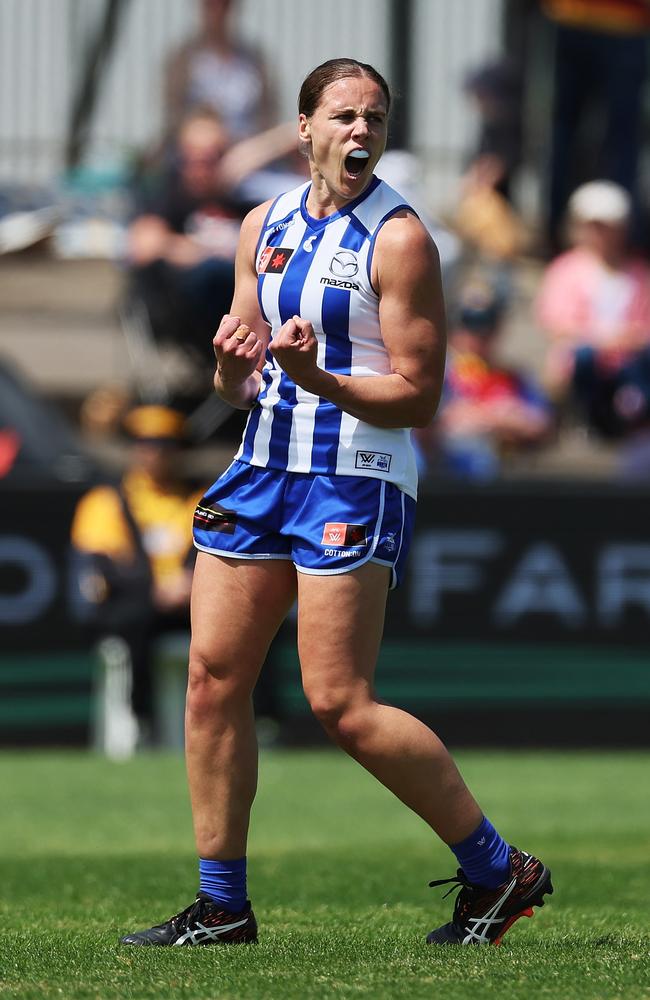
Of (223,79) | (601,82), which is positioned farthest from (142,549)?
(601,82)

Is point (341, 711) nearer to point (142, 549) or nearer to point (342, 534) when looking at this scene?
point (342, 534)

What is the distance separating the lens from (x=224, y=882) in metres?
4.63

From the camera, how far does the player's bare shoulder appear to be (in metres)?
4.42

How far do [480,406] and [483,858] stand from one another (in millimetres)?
7445

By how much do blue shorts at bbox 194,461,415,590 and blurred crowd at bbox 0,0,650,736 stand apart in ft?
A: 19.6

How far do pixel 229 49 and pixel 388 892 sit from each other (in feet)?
30.1

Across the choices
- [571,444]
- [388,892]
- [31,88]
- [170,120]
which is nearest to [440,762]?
[388,892]

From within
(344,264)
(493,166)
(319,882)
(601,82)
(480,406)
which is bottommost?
(319,882)

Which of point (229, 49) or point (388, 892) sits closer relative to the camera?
point (388, 892)

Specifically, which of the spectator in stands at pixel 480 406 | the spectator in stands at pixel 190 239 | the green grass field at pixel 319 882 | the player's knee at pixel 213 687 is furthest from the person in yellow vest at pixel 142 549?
the player's knee at pixel 213 687

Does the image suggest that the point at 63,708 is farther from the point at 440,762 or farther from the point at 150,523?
the point at 440,762

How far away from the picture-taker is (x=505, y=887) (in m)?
4.64

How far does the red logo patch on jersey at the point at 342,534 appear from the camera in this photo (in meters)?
4.46

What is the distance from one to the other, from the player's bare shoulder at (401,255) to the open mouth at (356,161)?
0.48 feet
